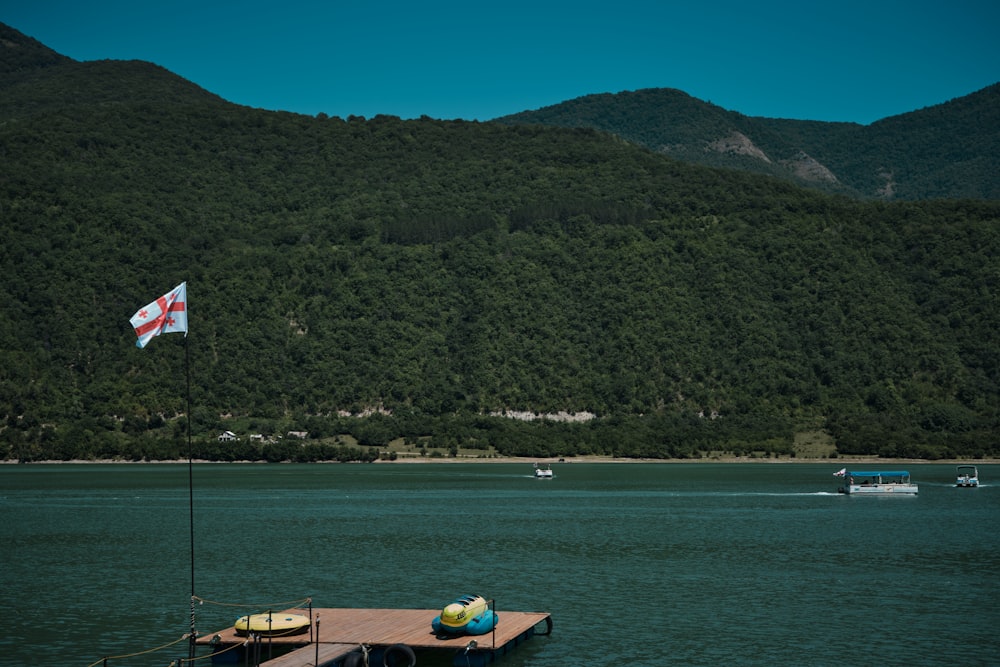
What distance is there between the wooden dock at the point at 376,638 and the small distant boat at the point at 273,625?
9.2 inches

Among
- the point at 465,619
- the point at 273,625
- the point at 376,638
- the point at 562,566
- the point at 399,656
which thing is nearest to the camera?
the point at 399,656

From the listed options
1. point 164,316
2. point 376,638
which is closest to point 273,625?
point 376,638

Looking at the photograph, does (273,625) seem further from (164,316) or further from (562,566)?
(562,566)

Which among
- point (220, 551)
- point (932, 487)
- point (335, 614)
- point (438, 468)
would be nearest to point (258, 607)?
point (335, 614)

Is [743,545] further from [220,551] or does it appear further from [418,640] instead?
[418,640]

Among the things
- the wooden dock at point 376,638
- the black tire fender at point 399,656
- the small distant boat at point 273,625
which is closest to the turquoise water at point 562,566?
the wooden dock at point 376,638

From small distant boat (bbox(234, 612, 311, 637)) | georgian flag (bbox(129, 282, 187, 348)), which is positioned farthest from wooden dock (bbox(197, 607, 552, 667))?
georgian flag (bbox(129, 282, 187, 348))

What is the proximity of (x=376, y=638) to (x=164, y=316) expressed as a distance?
13005 millimetres

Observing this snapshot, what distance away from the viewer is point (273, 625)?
43531 millimetres

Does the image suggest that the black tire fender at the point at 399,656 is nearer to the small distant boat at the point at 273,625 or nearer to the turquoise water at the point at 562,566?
the turquoise water at the point at 562,566

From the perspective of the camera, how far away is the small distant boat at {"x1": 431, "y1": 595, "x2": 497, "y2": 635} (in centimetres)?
4356

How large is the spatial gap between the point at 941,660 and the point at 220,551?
45.8 meters

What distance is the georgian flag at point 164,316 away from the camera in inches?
1575

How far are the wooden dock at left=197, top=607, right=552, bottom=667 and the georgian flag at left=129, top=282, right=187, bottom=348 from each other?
34.1 feet
